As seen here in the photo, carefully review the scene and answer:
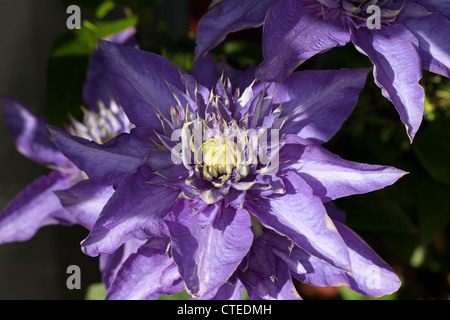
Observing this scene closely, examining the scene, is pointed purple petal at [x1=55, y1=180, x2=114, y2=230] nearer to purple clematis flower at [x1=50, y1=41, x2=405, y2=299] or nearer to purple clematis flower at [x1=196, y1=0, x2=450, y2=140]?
purple clematis flower at [x1=50, y1=41, x2=405, y2=299]

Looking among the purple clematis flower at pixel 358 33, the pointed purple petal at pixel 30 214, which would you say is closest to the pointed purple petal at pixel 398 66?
the purple clematis flower at pixel 358 33

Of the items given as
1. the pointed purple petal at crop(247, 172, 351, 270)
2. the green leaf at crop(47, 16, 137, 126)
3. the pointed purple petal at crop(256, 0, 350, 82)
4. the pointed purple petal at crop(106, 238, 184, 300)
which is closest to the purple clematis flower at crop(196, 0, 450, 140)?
the pointed purple petal at crop(256, 0, 350, 82)

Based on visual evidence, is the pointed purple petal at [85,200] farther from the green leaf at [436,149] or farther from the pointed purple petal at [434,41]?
the green leaf at [436,149]

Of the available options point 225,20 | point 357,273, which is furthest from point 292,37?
point 357,273

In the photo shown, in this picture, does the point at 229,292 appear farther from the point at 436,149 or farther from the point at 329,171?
the point at 436,149

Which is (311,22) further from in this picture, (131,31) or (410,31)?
(131,31)

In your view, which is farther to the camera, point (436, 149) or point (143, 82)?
point (436, 149)
